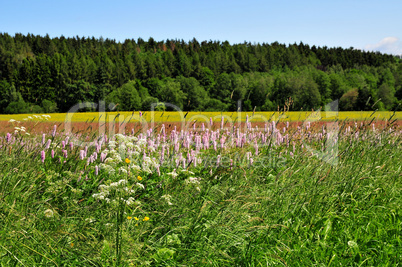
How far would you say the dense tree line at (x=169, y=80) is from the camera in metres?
60.3

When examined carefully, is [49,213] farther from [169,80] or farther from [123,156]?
[169,80]

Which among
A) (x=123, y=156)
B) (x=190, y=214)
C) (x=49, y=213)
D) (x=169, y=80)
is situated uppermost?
(x=169, y=80)

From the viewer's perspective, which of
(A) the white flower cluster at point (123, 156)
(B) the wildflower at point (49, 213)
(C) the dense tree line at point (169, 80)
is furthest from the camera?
(C) the dense tree line at point (169, 80)

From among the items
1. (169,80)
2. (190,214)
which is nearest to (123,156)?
(190,214)

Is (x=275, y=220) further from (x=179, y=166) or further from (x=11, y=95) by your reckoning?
(x=11, y=95)

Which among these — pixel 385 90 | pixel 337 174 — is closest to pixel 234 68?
pixel 385 90

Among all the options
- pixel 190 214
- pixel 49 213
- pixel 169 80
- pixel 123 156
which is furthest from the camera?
pixel 169 80

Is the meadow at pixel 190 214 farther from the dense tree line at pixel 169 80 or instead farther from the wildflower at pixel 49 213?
the dense tree line at pixel 169 80

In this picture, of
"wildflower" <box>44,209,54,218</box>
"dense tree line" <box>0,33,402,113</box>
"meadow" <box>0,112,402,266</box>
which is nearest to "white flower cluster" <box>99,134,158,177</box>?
"meadow" <box>0,112,402,266</box>

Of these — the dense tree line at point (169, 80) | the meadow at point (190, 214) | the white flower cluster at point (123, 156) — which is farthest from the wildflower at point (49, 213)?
the dense tree line at point (169, 80)

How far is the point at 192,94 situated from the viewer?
71062 mm

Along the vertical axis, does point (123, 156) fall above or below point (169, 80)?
below

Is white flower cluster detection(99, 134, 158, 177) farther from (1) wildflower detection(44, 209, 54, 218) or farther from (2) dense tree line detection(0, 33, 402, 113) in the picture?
(2) dense tree line detection(0, 33, 402, 113)

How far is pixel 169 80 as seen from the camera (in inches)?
3157
